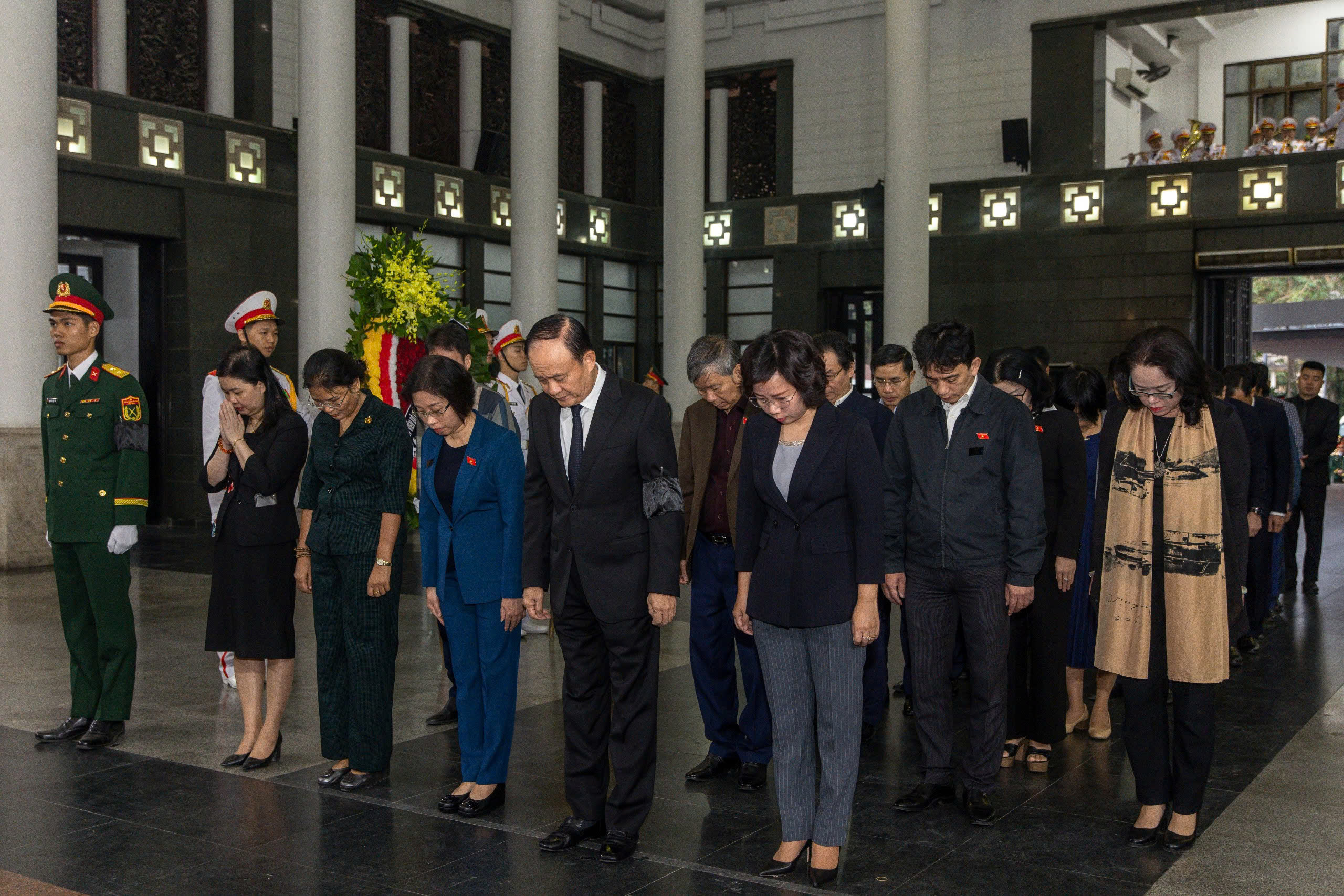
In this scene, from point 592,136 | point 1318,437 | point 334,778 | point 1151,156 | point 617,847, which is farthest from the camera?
point 592,136

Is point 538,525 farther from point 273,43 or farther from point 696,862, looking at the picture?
point 273,43

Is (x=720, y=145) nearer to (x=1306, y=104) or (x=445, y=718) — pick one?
(x=1306, y=104)

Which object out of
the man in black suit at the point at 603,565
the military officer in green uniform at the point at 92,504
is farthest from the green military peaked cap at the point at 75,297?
the man in black suit at the point at 603,565

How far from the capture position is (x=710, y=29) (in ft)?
58.1

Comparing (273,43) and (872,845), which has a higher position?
(273,43)

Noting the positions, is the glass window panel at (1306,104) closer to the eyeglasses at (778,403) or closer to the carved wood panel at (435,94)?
the carved wood panel at (435,94)

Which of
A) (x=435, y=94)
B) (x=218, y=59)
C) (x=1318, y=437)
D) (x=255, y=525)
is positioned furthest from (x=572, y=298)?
(x=255, y=525)

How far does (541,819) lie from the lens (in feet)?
13.5

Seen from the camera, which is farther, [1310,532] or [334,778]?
[1310,532]

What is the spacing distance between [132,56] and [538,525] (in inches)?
417

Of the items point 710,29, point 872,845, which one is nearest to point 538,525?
point 872,845

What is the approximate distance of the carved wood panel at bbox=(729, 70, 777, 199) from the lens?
17.5 meters

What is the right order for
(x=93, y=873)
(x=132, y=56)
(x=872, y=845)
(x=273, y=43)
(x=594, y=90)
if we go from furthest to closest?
(x=594, y=90), (x=273, y=43), (x=132, y=56), (x=872, y=845), (x=93, y=873)

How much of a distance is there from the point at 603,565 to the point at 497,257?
12.8m
